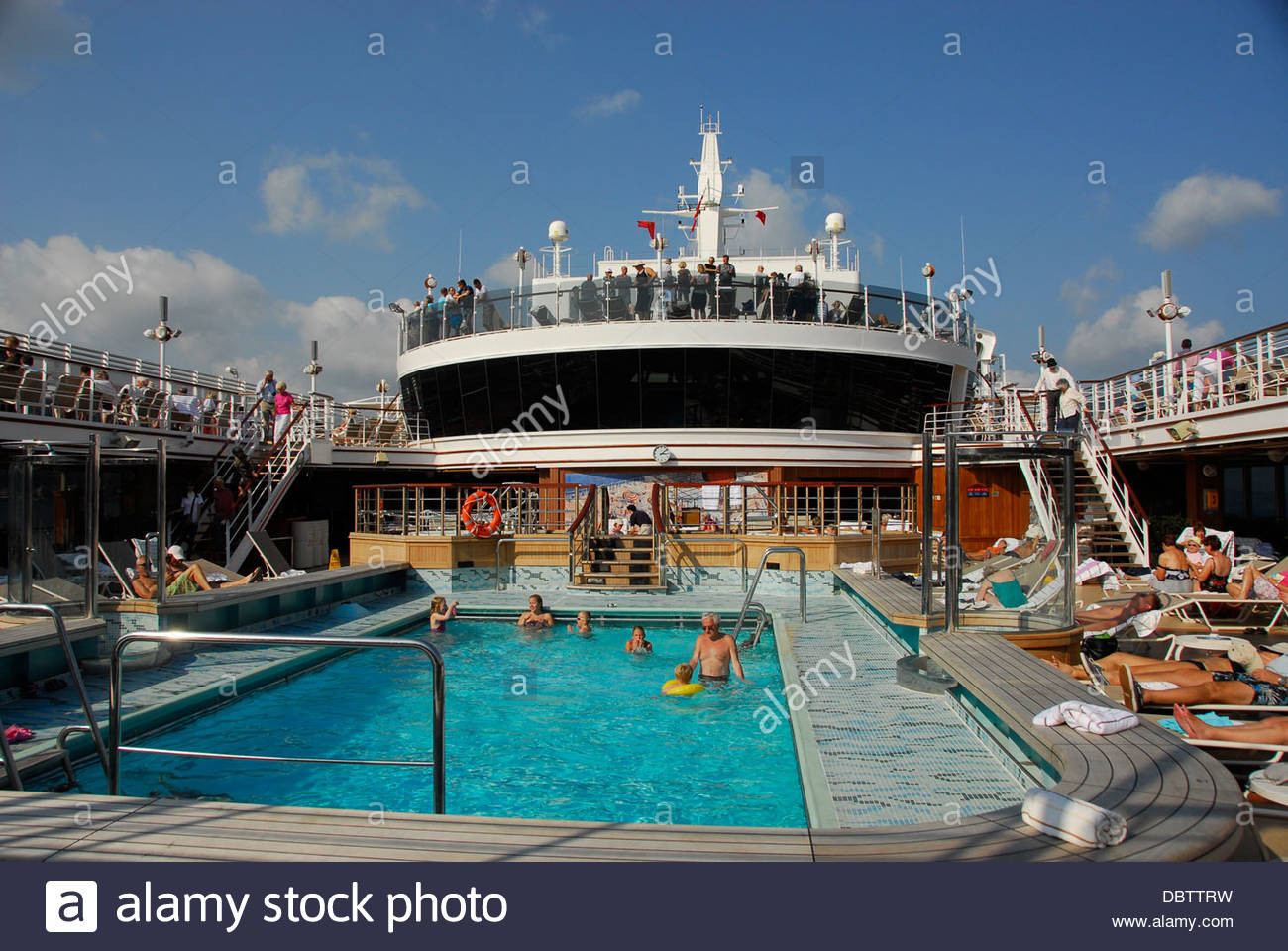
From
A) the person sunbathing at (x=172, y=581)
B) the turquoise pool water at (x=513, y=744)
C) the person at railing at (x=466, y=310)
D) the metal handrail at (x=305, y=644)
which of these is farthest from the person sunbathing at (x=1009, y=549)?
the person at railing at (x=466, y=310)

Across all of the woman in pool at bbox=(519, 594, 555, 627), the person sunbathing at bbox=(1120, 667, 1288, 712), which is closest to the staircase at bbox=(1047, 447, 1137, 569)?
the person sunbathing at bbox=(1120, 667, 1288, 712)

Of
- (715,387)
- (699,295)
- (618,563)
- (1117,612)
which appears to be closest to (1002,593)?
(1117,612)

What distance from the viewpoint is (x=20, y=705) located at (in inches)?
275

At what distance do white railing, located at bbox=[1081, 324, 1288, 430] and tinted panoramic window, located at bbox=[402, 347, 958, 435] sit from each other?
438 cm

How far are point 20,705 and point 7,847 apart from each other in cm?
482

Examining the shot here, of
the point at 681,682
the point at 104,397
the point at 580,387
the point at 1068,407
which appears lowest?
the point at 681,682

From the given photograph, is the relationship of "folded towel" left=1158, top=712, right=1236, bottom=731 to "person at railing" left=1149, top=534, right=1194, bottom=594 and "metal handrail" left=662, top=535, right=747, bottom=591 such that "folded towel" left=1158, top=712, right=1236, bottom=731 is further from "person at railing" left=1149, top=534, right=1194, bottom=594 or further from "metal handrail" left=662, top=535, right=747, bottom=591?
"metal handrail" left=662, top=535, right=747, bottom=591

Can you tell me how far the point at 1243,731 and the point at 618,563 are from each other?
10561 mm

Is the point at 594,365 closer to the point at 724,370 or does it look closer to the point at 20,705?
the point at 724,370

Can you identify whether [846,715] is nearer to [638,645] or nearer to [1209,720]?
[1209,720]

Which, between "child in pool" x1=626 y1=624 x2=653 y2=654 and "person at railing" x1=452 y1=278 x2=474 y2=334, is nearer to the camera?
"child in pool" x1=626 y1=624 x2=653 y2=654

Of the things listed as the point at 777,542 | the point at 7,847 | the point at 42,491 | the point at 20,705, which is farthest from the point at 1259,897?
the point at 777,542

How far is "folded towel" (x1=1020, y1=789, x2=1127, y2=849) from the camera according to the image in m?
3.11

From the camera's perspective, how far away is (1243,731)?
492 cm
